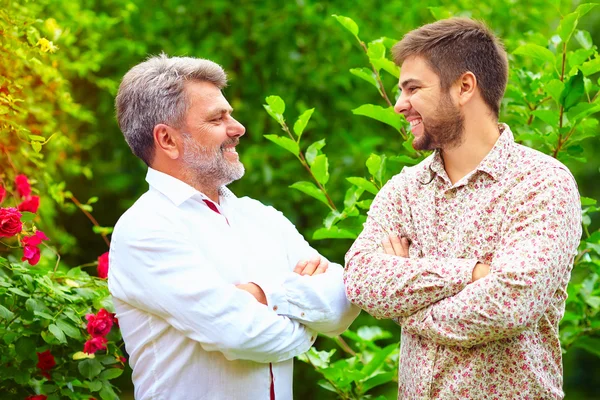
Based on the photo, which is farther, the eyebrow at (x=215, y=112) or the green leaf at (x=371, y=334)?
the green leaf at (x=371, y=334)

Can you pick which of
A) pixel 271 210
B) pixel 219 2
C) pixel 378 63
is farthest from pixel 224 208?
pixel 219 2

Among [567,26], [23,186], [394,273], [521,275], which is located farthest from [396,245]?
[23,186]

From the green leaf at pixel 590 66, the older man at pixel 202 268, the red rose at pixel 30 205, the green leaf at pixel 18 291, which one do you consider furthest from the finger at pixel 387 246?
the red rose at pixel 30 205

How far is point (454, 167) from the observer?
7.32 feet

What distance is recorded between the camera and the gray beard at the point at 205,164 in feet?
7.93

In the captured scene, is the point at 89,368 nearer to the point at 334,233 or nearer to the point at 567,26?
the point at 334,233

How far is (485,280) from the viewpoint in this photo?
1986 mm

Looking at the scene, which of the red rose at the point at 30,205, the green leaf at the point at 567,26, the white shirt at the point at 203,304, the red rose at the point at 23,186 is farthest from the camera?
the red rose at the point at 23,186

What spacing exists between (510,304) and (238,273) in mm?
778

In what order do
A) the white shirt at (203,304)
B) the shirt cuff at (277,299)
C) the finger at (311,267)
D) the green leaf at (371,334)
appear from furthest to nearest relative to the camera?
the green leaf at (371,334)
the finger at (311,267)
the shirt cuff at (277,299)
the white shirt at (203,304)

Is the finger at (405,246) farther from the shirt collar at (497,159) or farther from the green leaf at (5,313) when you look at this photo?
the green leaf at (5,313)

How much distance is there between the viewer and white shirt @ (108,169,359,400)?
2.17m

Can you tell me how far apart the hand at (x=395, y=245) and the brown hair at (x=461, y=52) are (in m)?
0.42

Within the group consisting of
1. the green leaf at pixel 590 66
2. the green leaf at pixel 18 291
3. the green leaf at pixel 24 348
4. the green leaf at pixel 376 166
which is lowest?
the green leaf at pixel 24 348
